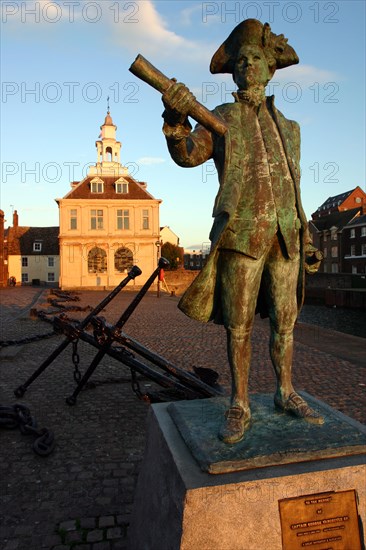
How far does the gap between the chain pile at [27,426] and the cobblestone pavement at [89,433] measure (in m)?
0.08

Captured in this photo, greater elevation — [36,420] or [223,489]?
[223,489]

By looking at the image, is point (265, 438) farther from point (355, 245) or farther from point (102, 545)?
point (355, 245)

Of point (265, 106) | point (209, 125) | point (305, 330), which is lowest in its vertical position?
point (305, 330)

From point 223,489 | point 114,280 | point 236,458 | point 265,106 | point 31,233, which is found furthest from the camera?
point 31,233

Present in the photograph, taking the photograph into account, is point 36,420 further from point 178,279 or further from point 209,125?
point 178,279

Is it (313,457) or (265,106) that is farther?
(265,106)

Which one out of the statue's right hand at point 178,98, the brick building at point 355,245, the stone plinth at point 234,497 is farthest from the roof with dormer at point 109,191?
the stone plinth at point 234,497

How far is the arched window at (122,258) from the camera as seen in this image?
3734 cm

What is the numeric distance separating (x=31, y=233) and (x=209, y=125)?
55.4m

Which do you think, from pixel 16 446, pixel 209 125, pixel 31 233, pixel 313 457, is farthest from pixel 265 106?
pixel 31 233

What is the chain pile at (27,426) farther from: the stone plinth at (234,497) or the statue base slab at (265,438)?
the stone plinth at (234,497)

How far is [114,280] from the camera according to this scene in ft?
122

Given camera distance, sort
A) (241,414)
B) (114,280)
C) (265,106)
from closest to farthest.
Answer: (241,414), (265,106), (114,280)

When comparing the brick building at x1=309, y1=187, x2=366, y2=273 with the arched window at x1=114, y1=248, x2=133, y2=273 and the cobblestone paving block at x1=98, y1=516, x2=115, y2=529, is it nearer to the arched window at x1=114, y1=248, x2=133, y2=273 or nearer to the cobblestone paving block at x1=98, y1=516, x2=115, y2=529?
the arched window at x1=114, y1=248, x2=133, y2=273
